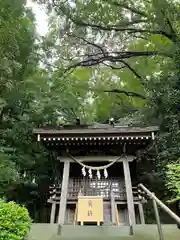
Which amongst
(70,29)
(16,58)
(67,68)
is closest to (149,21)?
(70,29)

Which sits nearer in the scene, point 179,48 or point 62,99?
point 179,48

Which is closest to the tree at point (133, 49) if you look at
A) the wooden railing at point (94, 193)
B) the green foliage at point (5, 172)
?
the wooden railing at point (94, 193)

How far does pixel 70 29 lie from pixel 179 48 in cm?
576

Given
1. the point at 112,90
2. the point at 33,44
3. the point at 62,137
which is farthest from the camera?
the point at 112,90

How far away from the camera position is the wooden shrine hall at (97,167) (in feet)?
29.4

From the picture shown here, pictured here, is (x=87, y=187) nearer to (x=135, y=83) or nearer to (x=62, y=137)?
(x=62, y=137)

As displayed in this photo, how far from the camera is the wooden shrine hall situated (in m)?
8.95

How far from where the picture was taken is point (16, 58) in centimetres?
1133

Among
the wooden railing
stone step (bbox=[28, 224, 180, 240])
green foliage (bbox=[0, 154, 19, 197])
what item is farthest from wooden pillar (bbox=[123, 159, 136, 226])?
green foliage (bbox=[0, 154, 19, 197])

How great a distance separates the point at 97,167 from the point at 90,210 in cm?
170

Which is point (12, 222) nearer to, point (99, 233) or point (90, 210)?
point (99, 233)

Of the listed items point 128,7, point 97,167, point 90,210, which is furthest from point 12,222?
point 128,7

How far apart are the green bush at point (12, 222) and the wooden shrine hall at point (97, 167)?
438cm

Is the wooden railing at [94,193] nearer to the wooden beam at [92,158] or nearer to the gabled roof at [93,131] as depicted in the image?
the wooden beam at [92,158]
